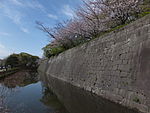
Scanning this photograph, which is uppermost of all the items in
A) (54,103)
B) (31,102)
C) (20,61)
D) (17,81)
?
Answer: (20,61)

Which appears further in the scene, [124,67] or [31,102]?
[31,102]

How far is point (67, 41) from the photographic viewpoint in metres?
15.2

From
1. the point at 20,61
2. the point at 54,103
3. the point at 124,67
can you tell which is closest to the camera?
the point at 124,67

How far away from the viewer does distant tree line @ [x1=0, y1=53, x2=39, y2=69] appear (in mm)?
39138

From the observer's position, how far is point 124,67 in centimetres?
471

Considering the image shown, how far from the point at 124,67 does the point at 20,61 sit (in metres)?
43.5

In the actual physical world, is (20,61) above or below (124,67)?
above

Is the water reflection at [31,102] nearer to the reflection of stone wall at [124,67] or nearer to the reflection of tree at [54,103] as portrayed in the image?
the reflection of tree at [54,103]

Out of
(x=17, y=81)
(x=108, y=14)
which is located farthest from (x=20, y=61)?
(x=108, y=14)

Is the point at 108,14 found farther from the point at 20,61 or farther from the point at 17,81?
the point at 20,61

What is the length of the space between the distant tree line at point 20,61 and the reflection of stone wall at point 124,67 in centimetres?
3544

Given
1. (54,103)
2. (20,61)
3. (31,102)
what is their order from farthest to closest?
1. (20,61)
2. (31,102)
3. (54,103)

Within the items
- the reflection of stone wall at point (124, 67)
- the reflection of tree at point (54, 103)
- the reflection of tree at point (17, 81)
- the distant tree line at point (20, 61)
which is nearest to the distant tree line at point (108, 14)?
the reflection of stone wall at point (124, 67)

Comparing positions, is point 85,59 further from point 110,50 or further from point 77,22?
point 77,22
